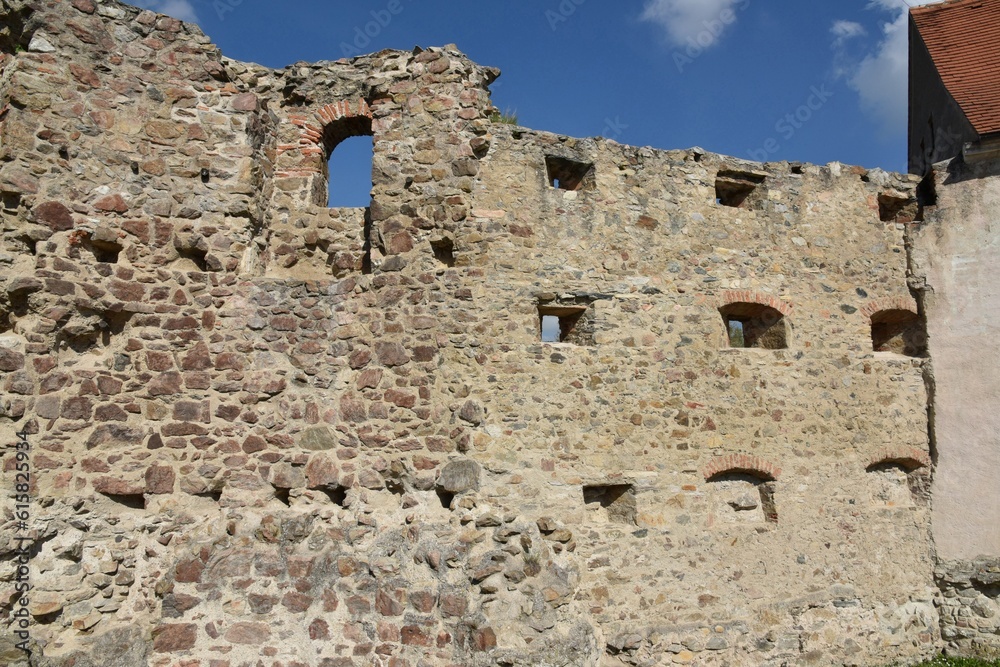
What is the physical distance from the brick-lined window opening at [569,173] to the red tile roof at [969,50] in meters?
4.86

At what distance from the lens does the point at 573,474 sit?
635 centimetres

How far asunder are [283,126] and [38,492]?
4155 mm

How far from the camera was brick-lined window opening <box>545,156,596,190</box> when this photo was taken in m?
7.07

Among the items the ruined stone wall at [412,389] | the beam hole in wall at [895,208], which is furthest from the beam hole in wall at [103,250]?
the beam hole in wall at [895,208]

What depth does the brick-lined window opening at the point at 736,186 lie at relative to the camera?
7.75 metres

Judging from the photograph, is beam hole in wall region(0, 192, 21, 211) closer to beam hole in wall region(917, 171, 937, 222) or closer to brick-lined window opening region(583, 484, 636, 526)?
brick-lined window opening region(583, 484, 636, 526)

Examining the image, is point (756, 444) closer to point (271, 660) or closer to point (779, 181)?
point (779, 181)

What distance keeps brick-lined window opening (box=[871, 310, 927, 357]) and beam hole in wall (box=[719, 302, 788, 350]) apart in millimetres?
1462

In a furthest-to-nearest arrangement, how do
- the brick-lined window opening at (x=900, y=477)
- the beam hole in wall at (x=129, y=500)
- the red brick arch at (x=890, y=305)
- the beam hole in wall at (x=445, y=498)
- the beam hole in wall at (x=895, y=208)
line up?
the beam hole in wall at (x=895, y=208) < the red brick arch at (x=890, y=305) < the brick-lined window opening at (x=900, y=477) < the beam hole in wall at (x=445, y=498) < the beam hole in wall at (x=129, y=500)

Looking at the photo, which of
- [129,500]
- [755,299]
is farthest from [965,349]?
[129,500]
